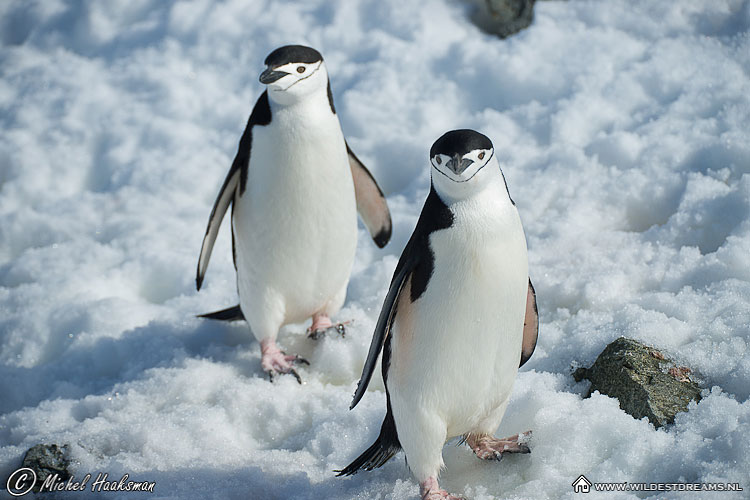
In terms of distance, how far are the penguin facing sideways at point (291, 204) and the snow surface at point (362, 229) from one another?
0.79 ft

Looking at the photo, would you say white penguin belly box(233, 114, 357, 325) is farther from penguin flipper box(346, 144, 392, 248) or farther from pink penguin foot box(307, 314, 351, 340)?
penguin flipper box(346, 144, 392, 248)

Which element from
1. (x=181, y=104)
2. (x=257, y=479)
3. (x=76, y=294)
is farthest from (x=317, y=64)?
(x=181, y=104)

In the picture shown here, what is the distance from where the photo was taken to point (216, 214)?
12.2 feet

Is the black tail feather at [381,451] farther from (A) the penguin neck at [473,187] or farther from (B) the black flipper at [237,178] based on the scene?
(B) the black flipper at [237,178]

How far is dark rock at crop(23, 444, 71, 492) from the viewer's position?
2.90m

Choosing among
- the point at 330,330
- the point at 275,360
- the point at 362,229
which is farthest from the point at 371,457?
the point at 362,229

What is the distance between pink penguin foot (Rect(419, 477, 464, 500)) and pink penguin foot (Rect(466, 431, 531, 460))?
0.73 ft

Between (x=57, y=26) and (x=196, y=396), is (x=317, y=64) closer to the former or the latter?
(x=196, y=396)

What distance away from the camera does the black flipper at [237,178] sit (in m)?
3.48

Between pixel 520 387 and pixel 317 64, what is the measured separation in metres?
1.63

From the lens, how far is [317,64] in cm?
339

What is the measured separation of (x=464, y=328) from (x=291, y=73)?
1.50m

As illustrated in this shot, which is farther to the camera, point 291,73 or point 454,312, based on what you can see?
point 291,73

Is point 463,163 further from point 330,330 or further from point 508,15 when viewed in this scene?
point 508,15
